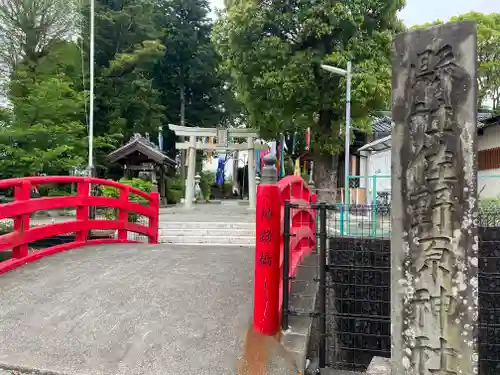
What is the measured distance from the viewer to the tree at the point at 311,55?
1592 centimetres

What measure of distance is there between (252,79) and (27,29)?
444 inches

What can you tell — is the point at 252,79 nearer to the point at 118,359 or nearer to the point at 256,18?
the point at 256,18

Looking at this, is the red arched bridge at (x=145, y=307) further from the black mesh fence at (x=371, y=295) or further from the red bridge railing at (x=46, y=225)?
the black mesh fence at (x=371, y=295)

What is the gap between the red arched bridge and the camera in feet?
10.6

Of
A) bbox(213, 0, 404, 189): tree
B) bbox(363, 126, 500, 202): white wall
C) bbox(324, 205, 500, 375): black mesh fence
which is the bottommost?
bbox(324, 205, 500, 375): black mesh fence

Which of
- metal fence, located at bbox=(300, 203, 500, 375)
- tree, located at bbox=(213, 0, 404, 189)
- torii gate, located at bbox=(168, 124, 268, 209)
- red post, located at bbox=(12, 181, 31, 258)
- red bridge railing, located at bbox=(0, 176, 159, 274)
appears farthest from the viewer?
torii gate, located at bbox=(168, 124, 268, 209)

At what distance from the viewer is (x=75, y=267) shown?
5.30 metres

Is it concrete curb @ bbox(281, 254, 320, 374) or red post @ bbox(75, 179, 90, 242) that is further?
red post @ bbox(75, 179, 90, 242)

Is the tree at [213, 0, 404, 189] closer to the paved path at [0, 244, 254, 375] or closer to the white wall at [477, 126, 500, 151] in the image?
the white wall at [477, 126, 500, 151]

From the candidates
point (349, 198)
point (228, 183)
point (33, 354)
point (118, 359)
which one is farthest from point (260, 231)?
point (228, 183)

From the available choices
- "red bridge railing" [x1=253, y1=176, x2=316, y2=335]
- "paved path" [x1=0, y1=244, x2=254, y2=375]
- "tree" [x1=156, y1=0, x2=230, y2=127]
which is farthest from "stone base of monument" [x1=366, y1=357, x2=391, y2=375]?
"tree" [x1=156, y1=0, x2=230, y2=127]

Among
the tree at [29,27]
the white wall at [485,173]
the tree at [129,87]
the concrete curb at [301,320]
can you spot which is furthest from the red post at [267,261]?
the tree at [129,87]

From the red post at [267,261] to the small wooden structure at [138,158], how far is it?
A: 69.4ft

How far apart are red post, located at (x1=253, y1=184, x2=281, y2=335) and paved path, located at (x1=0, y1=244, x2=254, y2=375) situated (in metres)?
0.25
